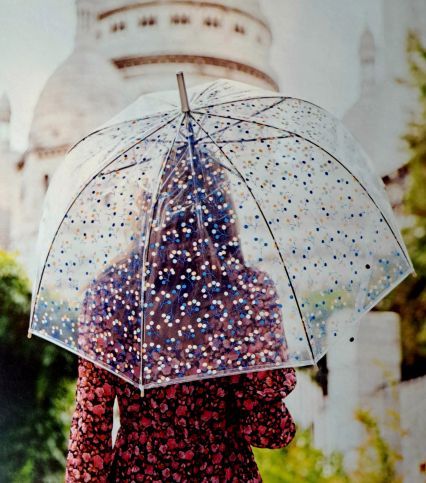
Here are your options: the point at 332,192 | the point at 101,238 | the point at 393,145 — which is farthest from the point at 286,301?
the point at 393,145

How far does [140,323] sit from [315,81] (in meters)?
1.67

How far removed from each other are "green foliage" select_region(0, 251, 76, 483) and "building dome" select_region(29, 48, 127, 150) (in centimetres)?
51

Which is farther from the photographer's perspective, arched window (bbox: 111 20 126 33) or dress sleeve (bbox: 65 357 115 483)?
arched window (bbox: 111 20 126 33)

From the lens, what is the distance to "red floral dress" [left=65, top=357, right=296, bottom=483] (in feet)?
4.80

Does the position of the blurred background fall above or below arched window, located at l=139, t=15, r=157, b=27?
below

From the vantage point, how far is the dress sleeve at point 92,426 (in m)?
1.46

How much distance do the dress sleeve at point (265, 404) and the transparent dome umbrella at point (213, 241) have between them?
6 centimetres

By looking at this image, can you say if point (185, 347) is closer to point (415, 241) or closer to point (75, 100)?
point (415, 241)

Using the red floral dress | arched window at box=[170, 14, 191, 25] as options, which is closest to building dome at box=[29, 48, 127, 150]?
arched window at box=[170, 14, 191, 25]

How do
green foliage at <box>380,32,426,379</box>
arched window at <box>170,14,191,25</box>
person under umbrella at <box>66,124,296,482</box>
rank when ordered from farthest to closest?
arched window at <box>170,14,191,25</box> < green foliage at <box>380,32,426,379</box> < person under umbrella at <box>66,124,296,482</box>

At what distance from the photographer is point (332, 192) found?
4.98 feet

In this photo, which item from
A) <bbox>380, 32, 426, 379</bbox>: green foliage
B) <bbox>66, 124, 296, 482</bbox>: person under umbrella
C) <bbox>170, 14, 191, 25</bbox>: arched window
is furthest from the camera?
<bbox>170, 14, 191, 25</bbox>: arched window

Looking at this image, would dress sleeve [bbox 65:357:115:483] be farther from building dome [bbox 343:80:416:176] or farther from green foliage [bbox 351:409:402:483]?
building dome [bbox 343:80:416:176]

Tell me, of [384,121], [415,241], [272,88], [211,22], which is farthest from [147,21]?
[415,241]
